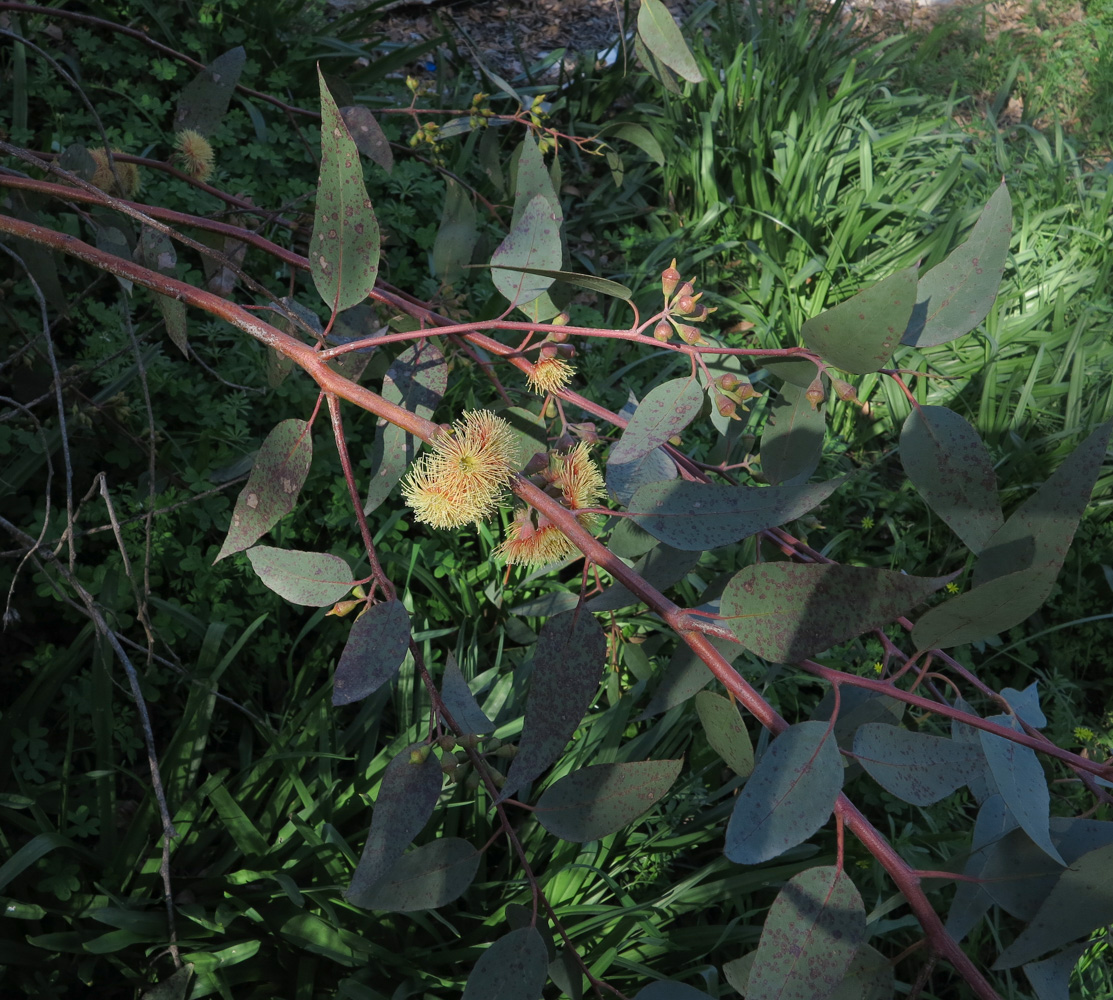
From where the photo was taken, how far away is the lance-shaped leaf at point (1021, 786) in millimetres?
446

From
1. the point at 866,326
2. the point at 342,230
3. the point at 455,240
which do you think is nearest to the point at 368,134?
the point at 455,240

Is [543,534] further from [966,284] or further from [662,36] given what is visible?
[662,36]

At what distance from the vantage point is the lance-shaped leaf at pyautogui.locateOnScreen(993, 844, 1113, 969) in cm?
44

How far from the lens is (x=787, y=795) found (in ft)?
1.39

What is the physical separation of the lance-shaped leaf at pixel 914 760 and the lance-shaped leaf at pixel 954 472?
0.48 feet

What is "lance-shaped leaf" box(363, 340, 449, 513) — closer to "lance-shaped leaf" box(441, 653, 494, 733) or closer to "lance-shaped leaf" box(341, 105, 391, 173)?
"lance-shaped leaf" box(441, 653, 494, 733)

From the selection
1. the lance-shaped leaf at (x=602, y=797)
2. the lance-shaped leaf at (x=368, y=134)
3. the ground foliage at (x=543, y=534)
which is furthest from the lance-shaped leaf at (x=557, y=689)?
the lance-shaped leaf at (x=368, y=134)

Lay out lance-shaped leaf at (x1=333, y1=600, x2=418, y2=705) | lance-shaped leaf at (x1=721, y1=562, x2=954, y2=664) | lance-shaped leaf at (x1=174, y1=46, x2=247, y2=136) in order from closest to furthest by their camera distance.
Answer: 1. lance-shaped leaf at (x1=721, y1=562, x2=954, y2=664)
2. lance-shaped leaf at (x1=333, y1=600, x2=418, y2=705)
3. lance-shaped leaf at (x1=174, y1=46, x2=247, y2=136)

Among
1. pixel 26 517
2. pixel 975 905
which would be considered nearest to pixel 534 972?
pixel 975 905

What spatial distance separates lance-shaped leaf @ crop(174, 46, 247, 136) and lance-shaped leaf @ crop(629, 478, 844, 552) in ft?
2.61

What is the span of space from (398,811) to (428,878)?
3.2 inches

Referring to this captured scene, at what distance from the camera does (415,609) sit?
Answer: 145 cm

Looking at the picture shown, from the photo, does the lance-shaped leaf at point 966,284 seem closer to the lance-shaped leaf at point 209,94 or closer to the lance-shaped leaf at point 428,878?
the lance-shaped leaf at point 428,878

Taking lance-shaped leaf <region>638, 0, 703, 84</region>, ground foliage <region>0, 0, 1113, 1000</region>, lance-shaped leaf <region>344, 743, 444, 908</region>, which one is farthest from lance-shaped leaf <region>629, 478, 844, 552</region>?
lance-shaped leaf <region>638, 0, 703, 84</region>
